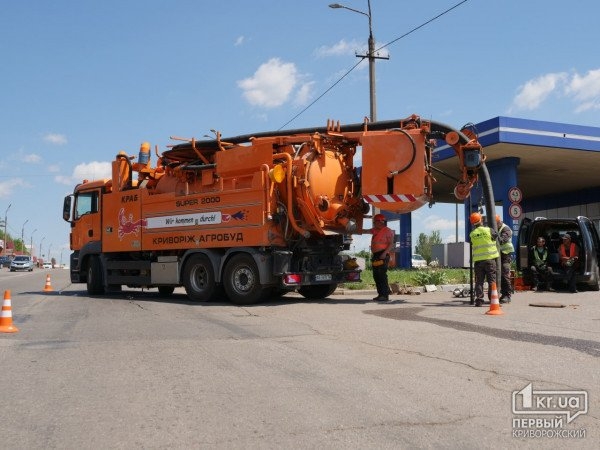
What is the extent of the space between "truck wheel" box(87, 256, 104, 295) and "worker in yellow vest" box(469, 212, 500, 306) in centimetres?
1006

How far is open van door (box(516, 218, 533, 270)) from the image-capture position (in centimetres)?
1461

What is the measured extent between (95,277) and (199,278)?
439 cm

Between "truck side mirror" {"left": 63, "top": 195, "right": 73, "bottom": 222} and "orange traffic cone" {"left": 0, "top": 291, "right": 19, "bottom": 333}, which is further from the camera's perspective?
"truck side mirror" {"left": 63, "top": 195, "right": 73, "bottom": 222}

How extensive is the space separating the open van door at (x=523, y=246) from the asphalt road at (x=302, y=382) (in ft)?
16.7

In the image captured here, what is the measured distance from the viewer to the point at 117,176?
1552 cm

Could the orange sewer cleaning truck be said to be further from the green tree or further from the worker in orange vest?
the green tree

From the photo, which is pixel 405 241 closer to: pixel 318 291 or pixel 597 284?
pixel 597 284

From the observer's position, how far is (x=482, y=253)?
11.3m

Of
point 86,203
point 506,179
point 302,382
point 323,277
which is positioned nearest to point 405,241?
point 506,179

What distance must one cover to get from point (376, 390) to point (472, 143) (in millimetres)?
7799

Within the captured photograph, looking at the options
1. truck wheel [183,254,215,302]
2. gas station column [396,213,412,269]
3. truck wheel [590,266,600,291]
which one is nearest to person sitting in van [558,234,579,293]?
truck wheel [590,266,600,291]

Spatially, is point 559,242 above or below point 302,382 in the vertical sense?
above

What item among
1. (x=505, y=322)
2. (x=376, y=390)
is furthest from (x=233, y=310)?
(x=376, y=390)

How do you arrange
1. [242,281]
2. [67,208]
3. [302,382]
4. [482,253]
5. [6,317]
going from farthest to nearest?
[67,208] → [242,281] → [482,253] → [6,317] → [302,382]
